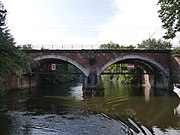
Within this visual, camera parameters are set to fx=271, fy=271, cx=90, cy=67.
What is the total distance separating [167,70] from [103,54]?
29.5ft

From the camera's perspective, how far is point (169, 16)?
21641 mm

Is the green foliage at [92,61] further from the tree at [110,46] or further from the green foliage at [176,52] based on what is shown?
the tree at [110,46]

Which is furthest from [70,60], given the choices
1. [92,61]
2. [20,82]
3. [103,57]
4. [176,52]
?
[176,52]

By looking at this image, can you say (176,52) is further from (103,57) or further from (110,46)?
(110,46)

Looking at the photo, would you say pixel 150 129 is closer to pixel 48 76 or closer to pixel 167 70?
pixel 167 70

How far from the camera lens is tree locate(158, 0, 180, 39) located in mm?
20312

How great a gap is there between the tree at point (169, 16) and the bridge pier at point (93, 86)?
11746 mm

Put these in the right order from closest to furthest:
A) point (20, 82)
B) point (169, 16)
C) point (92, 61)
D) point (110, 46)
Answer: point (169, 16)
point (92, 61)
point (20, 82)
point (110, 46)

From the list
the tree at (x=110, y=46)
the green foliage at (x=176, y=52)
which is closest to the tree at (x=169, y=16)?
the green foliage at (x=176, y=52)

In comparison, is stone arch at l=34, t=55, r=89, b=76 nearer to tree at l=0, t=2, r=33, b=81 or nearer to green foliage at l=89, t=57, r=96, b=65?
green foliage at l=89, t=57, r=96, b=65

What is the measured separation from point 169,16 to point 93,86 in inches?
554

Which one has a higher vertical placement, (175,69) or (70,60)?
(70,60)

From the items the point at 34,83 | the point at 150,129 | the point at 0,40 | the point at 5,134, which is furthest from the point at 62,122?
the point at 34,83

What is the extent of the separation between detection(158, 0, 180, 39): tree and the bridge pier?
11746 mm
